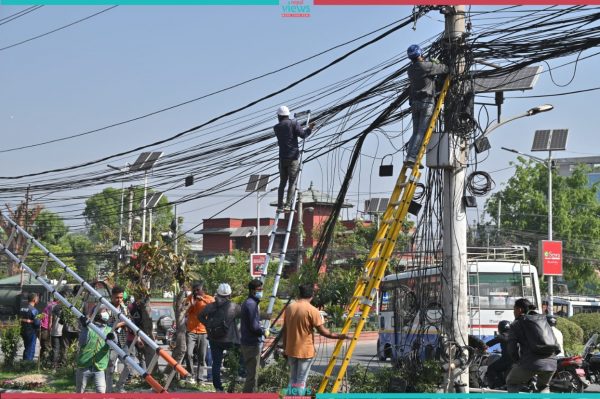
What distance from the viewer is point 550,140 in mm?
39000

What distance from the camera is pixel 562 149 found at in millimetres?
38250

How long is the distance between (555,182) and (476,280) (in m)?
36.4

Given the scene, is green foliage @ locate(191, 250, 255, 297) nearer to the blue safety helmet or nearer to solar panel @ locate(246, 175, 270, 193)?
solar panel @ locate(246, 175, 270, 193)

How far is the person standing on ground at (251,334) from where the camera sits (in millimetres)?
12180

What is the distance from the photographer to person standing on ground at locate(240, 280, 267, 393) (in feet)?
40.0

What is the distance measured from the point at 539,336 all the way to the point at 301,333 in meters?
3.02

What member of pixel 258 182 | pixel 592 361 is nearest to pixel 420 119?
pixel 592 361

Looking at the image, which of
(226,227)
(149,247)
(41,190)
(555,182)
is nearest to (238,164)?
(149,247)

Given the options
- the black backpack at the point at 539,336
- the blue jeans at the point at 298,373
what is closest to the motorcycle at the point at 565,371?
the black backpack at the point at 539,336

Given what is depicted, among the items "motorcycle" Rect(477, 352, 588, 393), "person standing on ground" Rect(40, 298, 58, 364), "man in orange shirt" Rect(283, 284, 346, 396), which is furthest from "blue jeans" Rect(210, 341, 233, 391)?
"person standing on ground" Rect(40, 298, 58, 364)

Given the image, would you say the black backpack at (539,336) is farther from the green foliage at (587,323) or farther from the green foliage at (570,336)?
the green foliage at (587,323)

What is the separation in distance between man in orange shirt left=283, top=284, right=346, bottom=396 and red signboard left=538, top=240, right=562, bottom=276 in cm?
2318

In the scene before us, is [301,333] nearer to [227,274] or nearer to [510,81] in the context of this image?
[510,81]

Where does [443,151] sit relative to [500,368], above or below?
above
